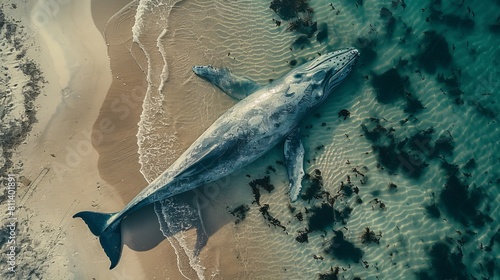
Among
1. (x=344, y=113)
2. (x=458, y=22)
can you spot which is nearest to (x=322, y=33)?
(x=344, y=113)

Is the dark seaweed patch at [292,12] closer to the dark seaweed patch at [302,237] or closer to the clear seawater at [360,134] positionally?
the clear seawater at [360,134]

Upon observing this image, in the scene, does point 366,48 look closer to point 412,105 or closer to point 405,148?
point 412,105

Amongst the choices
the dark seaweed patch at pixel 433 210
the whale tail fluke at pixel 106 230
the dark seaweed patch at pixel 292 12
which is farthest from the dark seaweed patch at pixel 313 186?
Answer: the whale tail fluke at pixel 106 230

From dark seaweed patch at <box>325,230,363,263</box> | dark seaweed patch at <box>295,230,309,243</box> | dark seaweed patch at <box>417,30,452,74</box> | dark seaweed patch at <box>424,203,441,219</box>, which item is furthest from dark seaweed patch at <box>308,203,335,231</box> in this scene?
dark seaweed patch at <box>417,30,452,74</box>

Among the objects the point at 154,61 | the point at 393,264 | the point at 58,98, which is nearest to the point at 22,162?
the point at 58,98

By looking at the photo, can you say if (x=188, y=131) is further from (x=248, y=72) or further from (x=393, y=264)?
(x=393, y=264)

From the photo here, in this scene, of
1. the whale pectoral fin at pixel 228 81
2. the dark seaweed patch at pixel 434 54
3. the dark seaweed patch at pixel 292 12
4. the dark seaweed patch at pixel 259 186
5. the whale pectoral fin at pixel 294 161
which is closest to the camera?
the whale pectoral fin at pixel 294 161
